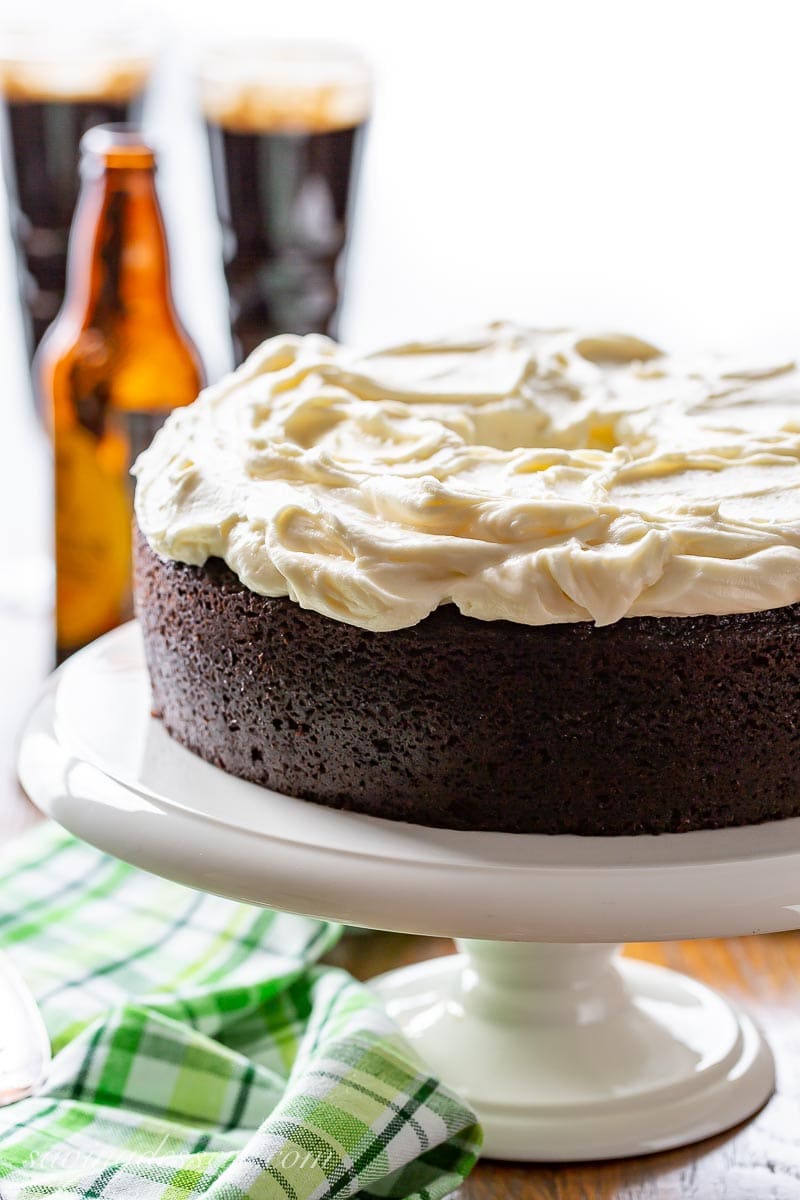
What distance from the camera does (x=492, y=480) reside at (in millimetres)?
1514

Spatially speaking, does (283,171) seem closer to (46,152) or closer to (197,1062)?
(46,152)

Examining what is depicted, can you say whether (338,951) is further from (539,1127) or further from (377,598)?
(377,598)

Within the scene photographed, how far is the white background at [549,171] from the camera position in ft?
10.5

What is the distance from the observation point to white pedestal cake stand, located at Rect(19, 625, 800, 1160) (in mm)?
1257

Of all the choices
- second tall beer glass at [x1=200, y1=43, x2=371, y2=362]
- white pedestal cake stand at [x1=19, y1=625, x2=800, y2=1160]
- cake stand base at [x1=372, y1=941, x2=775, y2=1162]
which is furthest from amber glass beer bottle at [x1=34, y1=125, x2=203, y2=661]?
cake stand base at [x1=372, y1=941, x2=775, y2=1162]

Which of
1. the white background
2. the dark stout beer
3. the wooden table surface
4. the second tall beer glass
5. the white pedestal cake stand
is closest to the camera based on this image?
the white pedestal cake stand

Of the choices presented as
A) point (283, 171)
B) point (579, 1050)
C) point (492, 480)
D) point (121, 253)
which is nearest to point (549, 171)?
point (283, 171)

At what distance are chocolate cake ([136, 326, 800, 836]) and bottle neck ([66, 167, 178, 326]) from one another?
81cm

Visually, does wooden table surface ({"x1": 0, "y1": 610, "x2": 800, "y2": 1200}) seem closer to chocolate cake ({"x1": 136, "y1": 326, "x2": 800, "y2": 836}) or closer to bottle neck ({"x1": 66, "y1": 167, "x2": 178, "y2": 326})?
chocolate cake ({"x1": 136, "y1": 326, "x2": 800, "y2": 836})

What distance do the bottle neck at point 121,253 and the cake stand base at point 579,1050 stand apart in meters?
1.03

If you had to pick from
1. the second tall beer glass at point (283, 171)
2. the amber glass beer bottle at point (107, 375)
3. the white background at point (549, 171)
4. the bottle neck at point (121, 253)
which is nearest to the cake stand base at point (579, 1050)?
the amber glass beer bottle at point (107, 375)

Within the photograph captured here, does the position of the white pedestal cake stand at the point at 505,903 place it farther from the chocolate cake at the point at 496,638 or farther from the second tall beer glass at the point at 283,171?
the second tall beer glass at the point at 283,171

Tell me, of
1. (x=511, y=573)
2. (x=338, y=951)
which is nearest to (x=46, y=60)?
(x=338, y=951)

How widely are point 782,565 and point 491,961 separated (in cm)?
54
